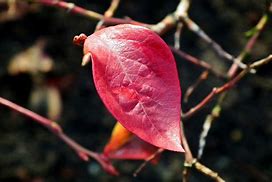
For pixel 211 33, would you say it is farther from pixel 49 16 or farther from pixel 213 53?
pixel 49 16

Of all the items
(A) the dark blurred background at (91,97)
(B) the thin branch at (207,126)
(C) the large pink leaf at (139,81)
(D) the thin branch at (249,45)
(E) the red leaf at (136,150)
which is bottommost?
(A) the dark blurred background at (91,97)

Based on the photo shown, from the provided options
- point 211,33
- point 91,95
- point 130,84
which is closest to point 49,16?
point 91,95

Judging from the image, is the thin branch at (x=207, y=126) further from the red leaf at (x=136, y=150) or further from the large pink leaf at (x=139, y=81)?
the large pink leaf at (x=139, y=81)

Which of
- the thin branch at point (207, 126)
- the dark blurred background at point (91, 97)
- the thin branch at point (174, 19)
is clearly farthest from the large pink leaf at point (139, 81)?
the dark blurred background at point (91, 97)

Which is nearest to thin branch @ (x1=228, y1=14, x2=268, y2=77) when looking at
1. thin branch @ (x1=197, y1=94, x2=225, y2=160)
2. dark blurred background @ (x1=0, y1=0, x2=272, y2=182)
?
thin branch @ (x1=197, y1=94, x2=225, y2=160)

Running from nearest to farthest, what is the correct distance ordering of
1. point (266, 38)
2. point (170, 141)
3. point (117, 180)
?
point (170, 141) → point (117, 180) → point (266, 38)

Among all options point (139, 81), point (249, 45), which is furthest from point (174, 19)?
point (139, 81)

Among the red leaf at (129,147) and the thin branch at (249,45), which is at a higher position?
the thin branch at (249,45)
